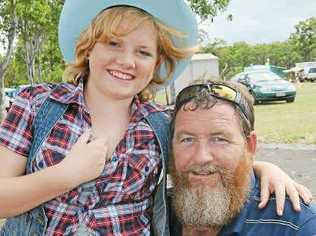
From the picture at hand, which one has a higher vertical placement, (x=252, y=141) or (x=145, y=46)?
(x=145, y=46)

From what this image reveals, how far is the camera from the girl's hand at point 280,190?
243cm

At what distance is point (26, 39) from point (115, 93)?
24.2 meters

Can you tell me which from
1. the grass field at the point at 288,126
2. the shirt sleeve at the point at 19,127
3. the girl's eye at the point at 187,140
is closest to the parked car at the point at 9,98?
the shirt sleeve at the point at 19,127

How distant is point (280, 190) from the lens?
8.16ft

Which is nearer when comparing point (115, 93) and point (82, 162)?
point (82, 162)

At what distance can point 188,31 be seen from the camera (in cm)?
282

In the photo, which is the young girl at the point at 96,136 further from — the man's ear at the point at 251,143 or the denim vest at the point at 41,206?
the man's ear at the point at 251,143

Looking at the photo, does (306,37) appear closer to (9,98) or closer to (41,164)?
(9,98)

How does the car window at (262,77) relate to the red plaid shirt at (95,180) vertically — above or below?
below

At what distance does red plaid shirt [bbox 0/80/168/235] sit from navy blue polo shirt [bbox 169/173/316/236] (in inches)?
16.0

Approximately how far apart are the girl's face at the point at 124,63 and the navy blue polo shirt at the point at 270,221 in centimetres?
74

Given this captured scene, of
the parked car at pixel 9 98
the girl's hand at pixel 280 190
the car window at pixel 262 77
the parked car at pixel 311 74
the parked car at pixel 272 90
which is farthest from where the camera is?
the parked car at pixel 311 74

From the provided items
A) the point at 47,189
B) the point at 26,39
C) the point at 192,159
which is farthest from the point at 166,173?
the point at 26,39

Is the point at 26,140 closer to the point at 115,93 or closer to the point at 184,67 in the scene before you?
the point at 115,93
